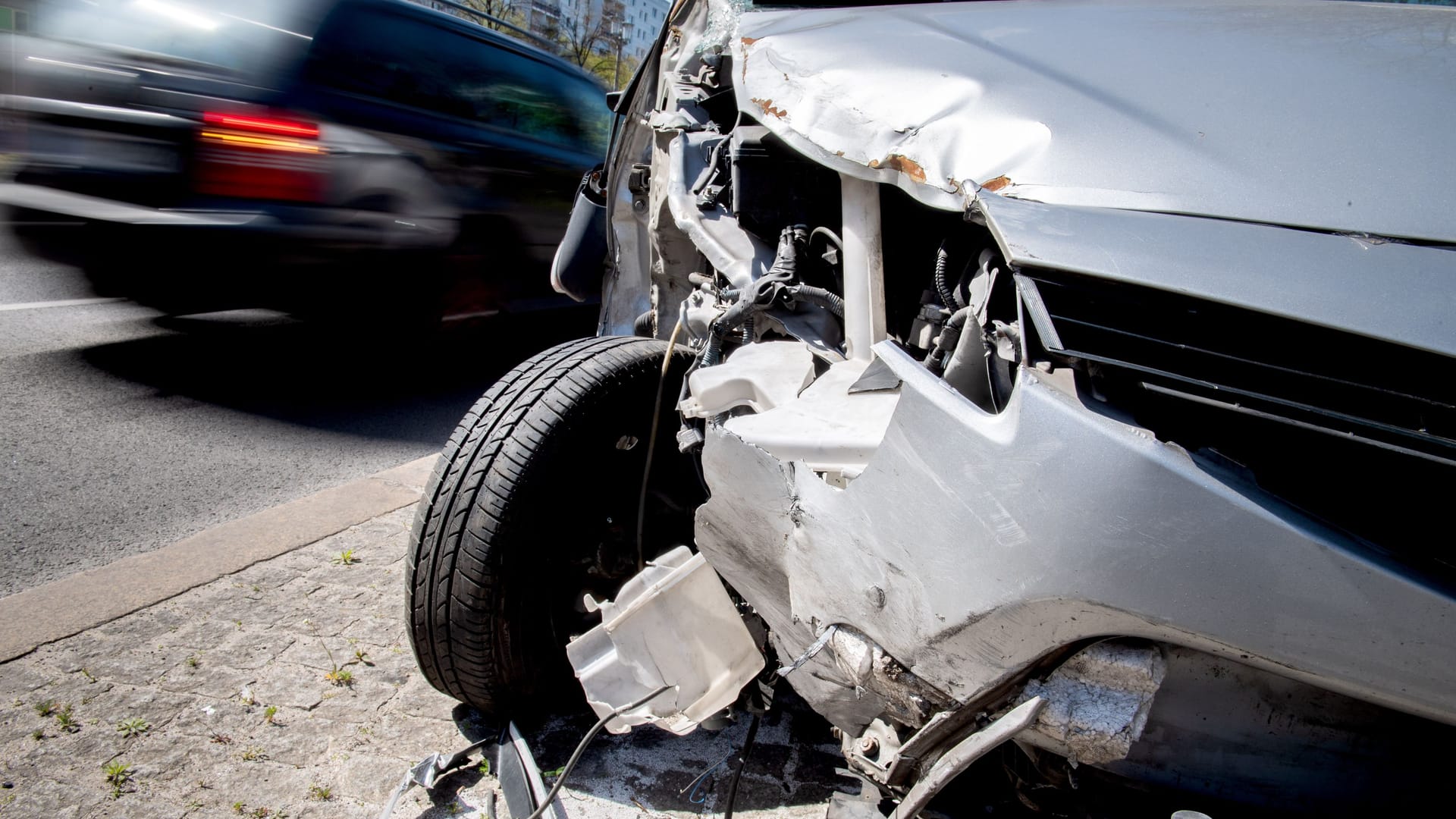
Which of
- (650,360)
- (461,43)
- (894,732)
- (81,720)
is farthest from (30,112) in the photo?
(894,732)

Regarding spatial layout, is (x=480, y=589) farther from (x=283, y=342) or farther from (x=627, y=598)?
(x=283, y=342)

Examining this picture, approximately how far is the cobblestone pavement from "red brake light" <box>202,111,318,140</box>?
2.13 metres

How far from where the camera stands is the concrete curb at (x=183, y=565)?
2.40m

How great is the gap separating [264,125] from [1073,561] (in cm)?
388

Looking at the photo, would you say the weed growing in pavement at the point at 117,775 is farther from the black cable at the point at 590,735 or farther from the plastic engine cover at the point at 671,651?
the plastic engine cover at the point at 671,651

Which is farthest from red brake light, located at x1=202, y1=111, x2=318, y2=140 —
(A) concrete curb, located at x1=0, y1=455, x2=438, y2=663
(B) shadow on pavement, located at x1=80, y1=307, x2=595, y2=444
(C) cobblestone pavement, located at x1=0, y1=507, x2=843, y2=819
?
(C) cobblestone pavement, located at x1=0, y1=507, x2=843, y2=819

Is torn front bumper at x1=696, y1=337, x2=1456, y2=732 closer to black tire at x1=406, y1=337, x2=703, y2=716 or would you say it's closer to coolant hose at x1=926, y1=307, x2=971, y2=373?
Answer: coolant hose at x1=926, y1=307, x2=971, y2=373

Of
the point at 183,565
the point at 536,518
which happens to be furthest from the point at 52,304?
the point at 536,518

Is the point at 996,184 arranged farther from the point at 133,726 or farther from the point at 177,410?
the point at 177,410

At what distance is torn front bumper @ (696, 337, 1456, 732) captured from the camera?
1029 mm

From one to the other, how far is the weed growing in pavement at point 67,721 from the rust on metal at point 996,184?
7.23 ft

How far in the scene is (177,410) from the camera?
4094mm

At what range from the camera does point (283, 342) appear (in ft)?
16.6

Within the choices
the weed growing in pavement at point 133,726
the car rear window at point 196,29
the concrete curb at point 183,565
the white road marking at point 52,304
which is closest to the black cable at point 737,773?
the weed growing in pavement at point 133,726
